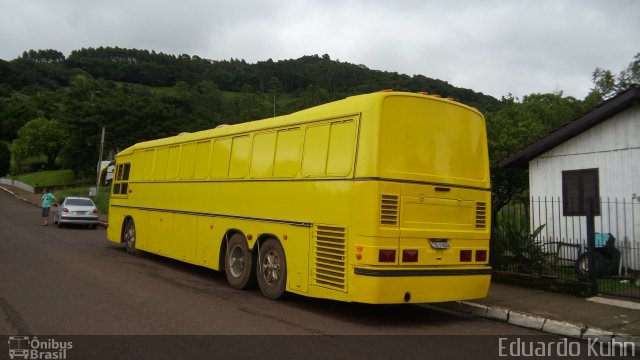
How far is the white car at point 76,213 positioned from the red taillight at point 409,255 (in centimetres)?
2177

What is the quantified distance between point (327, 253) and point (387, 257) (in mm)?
983

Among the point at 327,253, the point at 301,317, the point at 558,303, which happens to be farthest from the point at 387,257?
the point at 558,303

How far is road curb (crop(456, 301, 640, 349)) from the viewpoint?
694cm

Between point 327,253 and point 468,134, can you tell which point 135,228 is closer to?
point 327,253

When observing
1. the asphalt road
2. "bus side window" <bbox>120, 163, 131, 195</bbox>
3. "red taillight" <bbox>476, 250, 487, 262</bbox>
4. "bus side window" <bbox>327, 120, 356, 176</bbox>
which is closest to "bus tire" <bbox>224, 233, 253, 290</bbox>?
the asphalt road

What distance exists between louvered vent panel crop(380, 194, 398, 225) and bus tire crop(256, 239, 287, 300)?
2149mm

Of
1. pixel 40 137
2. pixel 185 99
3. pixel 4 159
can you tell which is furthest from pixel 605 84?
pixel 4 159

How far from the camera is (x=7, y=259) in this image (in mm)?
13367

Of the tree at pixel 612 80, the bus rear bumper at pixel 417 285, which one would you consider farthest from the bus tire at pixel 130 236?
the tree at pixel 612 80

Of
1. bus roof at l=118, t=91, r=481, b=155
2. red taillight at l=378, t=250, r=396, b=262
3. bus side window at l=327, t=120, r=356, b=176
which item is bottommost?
red taillight at l=378, t=250, r=396, b=262

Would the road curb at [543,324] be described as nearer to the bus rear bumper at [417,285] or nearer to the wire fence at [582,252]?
the bus rear bumper at [417,285]

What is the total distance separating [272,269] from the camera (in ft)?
30.1

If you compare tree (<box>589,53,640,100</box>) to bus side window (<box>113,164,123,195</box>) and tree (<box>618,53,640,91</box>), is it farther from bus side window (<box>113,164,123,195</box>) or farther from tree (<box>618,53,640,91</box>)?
bus side window (<box>113,164,123,195</box>)

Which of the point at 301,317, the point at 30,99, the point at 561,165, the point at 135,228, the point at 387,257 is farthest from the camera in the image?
the point at 30,99
